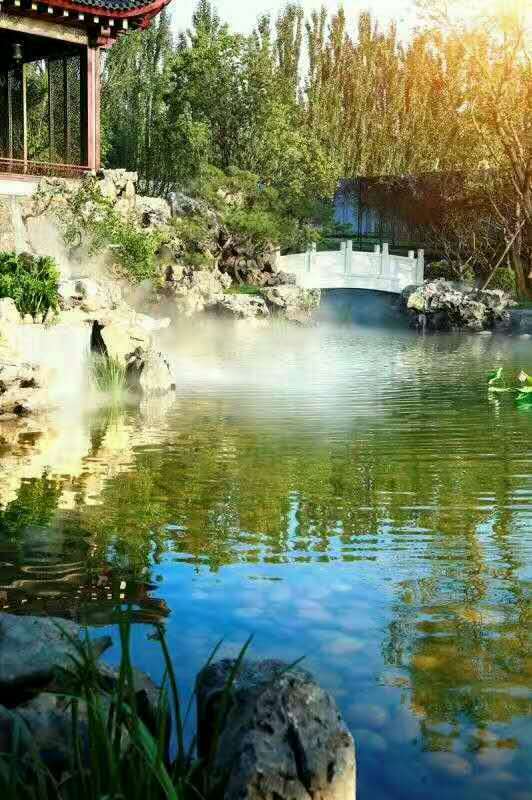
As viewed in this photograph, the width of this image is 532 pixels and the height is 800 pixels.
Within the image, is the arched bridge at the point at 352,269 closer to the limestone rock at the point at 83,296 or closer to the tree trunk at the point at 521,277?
the tree trunk at the point at 521,277

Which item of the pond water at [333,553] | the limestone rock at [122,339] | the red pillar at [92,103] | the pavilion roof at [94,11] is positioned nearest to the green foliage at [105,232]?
the red pillar at [92,103]

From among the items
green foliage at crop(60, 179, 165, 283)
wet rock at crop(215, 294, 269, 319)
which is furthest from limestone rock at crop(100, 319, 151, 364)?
wet rock at crop(215, 294, 269, 319)

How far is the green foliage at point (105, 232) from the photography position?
62.5 feet

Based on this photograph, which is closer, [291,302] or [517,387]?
[517,387]

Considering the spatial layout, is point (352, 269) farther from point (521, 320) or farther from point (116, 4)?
point (116, 4)

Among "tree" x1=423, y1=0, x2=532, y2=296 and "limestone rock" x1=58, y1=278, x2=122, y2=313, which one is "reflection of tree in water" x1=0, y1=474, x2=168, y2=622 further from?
"tree" x1=423, y1=0, x2=532, y2=296

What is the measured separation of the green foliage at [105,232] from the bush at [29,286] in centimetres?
598

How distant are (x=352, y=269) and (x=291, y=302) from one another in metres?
3.77

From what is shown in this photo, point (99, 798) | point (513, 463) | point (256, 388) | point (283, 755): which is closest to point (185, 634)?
point (283, 755)

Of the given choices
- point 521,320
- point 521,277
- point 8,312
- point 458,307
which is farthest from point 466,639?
point 521,277

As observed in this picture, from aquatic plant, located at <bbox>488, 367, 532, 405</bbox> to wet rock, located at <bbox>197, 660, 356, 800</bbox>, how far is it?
10624mm

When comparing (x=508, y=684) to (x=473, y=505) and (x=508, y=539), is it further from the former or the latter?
(x=473, y=505)

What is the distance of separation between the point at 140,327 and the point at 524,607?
10.1m

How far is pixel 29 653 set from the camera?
344 cm
